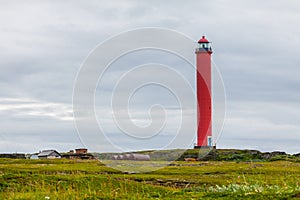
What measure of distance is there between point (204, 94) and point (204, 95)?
165mm

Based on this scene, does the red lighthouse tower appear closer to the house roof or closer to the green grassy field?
the house roof

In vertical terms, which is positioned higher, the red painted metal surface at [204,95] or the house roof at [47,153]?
the red painted metal surface at [204,95]

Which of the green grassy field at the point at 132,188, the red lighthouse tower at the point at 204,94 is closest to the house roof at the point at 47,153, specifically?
the red lighthouse tower at the point at 204,94

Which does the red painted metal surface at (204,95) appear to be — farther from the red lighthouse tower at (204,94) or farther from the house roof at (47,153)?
the house roof at (47,153)

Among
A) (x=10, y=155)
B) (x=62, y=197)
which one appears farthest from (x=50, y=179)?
(x=10, y=155)

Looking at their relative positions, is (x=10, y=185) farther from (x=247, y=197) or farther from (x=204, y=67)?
(x=204, y=67)

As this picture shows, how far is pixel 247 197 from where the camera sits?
15906 millimetres

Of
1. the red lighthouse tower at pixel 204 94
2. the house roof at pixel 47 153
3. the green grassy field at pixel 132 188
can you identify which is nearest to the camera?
the green grassy field at pixel 132 188

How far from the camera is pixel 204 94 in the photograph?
8825 centimetres

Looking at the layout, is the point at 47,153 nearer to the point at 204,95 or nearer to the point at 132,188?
the point at 204,95

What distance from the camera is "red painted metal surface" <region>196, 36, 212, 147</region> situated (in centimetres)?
8675

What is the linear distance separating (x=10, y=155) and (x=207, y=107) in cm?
3018

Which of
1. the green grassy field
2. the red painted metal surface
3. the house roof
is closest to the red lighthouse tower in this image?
the red painted metal surface

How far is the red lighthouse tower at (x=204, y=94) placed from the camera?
8669 centimetres
